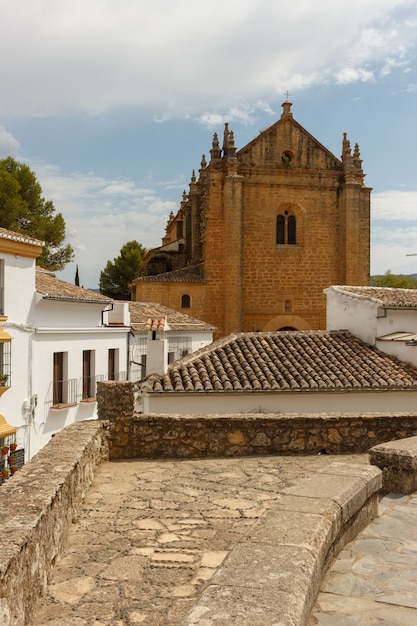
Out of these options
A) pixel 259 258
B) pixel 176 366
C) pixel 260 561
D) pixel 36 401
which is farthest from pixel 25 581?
pixel 259 258

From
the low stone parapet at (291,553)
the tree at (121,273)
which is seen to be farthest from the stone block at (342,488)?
the tree at (121,273)

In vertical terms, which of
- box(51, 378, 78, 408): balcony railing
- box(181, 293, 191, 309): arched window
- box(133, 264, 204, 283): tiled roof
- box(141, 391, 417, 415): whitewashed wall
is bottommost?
box(51, 378, 78, 408): balcony railing

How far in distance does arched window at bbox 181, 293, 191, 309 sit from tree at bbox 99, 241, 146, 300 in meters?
23.8

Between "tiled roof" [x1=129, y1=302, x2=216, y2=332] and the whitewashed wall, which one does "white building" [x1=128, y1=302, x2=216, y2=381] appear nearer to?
"tiled roof" [x1=129, y1=302, x2=216, y2=332]

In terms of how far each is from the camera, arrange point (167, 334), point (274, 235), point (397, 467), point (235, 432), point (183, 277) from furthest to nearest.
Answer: point (274, 235)
point (183, 277)
point (167, 334)
point (235, 432)
point (397, 467)

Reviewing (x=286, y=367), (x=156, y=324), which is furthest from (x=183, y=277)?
(x=286, y=367)

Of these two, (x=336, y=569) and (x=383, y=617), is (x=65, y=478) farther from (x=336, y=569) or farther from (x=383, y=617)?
(x=383, y=617)

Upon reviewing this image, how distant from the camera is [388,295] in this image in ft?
58.4

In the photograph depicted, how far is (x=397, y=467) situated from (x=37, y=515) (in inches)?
134

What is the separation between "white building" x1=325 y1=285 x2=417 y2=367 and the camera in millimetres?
15391

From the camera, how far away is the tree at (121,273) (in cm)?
5266

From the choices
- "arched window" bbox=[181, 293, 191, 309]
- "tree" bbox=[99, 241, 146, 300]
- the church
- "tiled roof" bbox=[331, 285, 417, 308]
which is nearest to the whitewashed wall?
"tiled roof" bbox=[331, 285, 417, 308]

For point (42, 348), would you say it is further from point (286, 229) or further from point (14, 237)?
point (286, 229)

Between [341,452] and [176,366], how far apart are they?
24.0 ft
